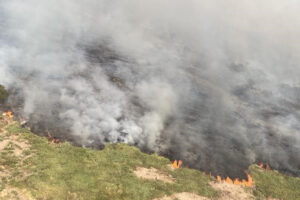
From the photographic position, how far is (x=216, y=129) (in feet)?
92.3

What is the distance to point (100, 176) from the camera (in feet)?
63.9

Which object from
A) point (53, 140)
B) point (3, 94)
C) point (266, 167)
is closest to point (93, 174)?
point (53, 140)

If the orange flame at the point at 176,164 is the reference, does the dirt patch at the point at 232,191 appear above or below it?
below

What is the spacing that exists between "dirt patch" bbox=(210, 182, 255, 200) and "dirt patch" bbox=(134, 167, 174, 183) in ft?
11.8

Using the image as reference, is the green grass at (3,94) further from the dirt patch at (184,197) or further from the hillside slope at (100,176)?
the dirt patch at (184,197)

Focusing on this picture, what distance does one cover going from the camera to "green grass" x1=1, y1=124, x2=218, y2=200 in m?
17.9

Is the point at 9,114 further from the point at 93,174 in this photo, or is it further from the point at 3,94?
the point at 93,174

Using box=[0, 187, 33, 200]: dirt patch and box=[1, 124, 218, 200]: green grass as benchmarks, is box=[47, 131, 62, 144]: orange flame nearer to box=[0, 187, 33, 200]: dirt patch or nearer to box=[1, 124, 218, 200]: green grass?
box=[1, 124, 218, 200]: green grass

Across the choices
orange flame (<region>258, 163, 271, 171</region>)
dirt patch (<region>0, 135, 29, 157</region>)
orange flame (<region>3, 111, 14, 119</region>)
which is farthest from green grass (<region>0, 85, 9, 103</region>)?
orange flame (<region>258, 163, 271, 171</region>)

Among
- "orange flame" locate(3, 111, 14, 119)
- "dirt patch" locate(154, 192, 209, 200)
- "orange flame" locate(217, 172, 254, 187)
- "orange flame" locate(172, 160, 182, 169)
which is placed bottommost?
"dirt patch" locate(154, 192, 209, 200)

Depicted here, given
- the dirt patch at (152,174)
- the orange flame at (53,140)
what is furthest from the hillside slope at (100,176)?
the orange flame at (53,140)

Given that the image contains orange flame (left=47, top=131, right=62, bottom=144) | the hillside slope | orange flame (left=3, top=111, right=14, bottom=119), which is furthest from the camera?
orange flame (left=3, top=111, right=14, bottom=119)

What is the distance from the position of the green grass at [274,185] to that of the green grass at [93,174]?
432 centimetres

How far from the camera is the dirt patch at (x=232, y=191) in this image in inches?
800
